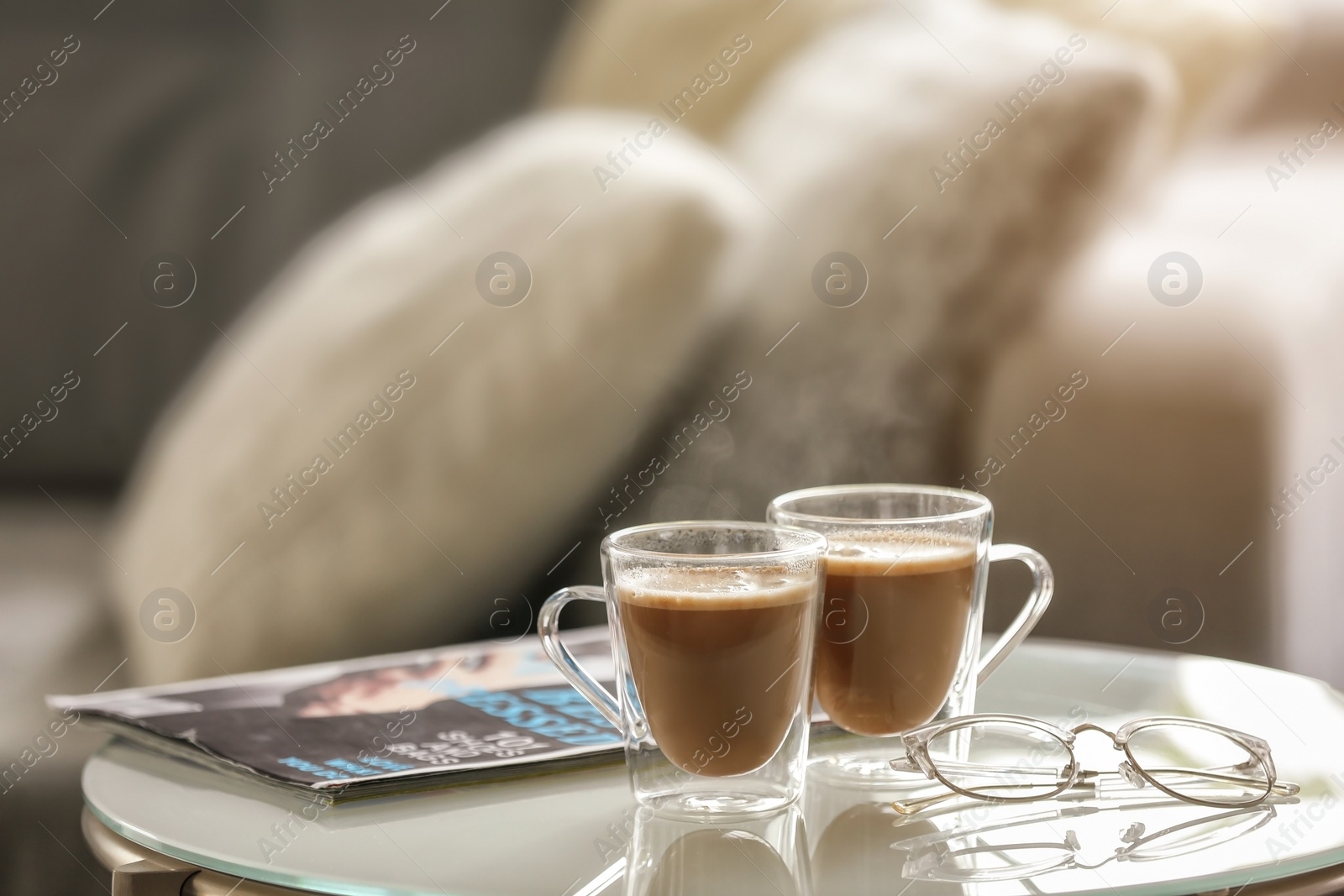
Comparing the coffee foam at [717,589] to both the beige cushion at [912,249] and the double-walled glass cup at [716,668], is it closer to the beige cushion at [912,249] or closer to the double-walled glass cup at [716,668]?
the double-walled glass cup at [716,668]

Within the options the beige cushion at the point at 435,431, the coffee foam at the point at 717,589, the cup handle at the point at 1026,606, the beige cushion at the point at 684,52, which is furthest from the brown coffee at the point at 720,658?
the beige cushion at the point at 684,52

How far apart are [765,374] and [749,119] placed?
403 millimetres

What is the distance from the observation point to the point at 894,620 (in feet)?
2.12

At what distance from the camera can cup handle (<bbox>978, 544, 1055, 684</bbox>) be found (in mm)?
709

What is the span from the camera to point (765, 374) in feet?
4.31

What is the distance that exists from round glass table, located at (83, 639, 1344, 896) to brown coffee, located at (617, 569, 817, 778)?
0.12 ft

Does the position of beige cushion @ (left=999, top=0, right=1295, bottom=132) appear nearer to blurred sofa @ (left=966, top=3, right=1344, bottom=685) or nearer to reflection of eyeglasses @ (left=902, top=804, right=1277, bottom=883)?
blurred sofa @ (left=966, top=3, right=1344, bottom=685)

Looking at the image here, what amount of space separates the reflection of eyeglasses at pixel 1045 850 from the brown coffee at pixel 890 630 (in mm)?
96

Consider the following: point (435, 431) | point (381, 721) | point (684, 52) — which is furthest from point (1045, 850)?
point (684, 52)

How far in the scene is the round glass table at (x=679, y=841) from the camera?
1.74ft

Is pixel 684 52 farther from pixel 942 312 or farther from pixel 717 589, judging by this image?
pixel 717 589

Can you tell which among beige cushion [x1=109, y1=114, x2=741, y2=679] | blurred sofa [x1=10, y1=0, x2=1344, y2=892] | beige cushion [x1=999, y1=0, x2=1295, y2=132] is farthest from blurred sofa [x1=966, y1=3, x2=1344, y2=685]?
beige cushion [x1=109, y1=114, x2=741, y2=679]

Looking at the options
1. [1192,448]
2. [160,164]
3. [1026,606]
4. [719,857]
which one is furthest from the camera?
[160,164]

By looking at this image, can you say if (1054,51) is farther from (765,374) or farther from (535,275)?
(535,275)
